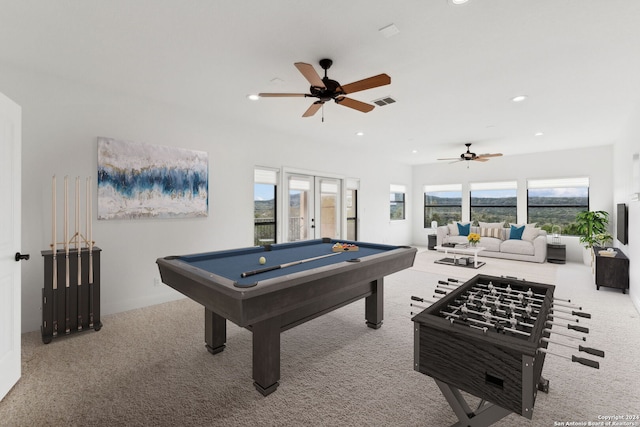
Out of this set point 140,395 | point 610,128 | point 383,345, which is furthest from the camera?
point 610,128

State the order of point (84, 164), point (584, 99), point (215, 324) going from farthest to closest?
point (584, 99), point (84, 164), point (215, 324)

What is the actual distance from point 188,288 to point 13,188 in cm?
145

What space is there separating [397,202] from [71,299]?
7897 millimetres

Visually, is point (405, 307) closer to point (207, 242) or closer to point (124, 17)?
point (207, 242)

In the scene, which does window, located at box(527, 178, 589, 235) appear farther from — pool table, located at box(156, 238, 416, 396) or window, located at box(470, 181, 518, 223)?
pool table, located at box(156, 238, 416, 396)

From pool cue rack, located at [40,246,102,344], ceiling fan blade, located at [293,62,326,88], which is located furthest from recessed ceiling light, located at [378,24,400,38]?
pool cue rack, located at [40,246,102,344]

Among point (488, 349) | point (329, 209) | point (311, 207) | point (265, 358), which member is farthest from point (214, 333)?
point (329, 209)

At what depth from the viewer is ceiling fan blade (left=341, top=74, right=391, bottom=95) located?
7.93ft

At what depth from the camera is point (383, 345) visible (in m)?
2.83

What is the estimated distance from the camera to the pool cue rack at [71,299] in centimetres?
289

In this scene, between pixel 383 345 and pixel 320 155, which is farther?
pixel 320 155

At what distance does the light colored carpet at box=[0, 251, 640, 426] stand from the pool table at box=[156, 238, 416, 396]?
237 mm

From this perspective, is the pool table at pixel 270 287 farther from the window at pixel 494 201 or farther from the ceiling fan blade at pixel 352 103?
the window at pixel 494 201

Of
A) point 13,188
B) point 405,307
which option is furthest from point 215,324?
point 405,307
